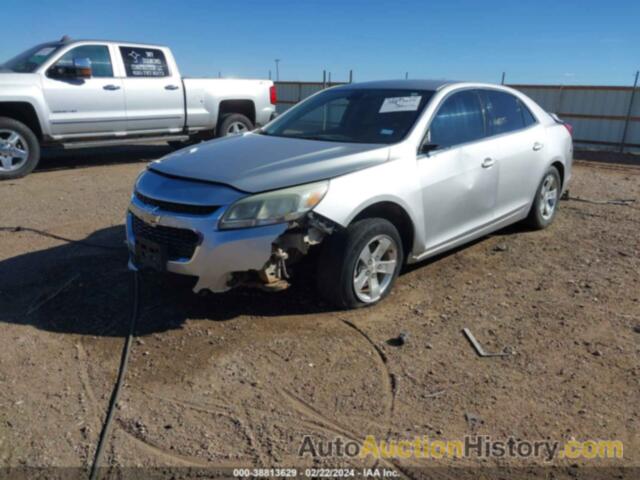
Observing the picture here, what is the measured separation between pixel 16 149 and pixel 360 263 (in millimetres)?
6651

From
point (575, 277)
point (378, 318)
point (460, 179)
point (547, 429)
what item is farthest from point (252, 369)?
point (575, 277)

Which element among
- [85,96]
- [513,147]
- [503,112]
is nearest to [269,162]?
[513,147]

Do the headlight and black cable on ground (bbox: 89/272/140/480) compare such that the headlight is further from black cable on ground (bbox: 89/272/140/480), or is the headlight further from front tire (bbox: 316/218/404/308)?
black cable on ground (bbox: 89/272/140/480)

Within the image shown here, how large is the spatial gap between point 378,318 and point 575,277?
201cm

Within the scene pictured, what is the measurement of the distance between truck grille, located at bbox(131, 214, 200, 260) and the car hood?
38cm

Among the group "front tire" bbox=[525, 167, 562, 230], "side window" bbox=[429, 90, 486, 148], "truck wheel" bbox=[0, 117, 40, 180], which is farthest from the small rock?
"truck wheel" bbox=[0, 117, 40, 180]

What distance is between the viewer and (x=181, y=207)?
3492 mm

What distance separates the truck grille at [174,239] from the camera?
135 inches

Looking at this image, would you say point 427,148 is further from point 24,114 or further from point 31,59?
point 31,59

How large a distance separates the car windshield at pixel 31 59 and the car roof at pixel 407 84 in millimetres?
5823

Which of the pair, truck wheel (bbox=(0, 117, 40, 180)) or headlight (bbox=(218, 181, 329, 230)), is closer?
headlight (bbox=(218, 181, 329, 230))

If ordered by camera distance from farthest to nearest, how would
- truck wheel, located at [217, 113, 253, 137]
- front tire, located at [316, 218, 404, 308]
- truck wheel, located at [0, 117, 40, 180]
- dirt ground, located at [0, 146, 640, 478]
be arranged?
truck wheel, located at [217, 113, 253, 137] → truck wheel, located at [0, 117, 40, 180] → front tire, located at [316, 218, 404, 308] → dirt ground, located at [0, 146, 640, 478]

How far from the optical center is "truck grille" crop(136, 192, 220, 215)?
3387 millimetres

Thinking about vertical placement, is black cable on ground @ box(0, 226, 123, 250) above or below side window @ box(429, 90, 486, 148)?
below
